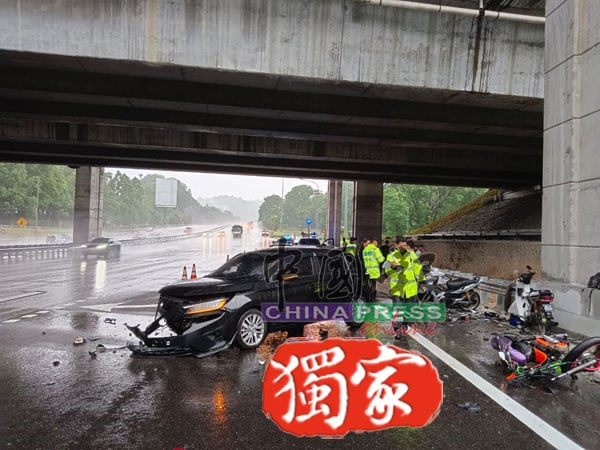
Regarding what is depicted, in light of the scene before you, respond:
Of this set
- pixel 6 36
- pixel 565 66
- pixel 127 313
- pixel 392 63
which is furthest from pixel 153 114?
pixel 565 66

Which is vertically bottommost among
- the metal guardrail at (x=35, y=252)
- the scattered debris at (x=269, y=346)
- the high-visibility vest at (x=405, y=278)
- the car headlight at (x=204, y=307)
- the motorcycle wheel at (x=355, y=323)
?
the metal guardrail at (x=35, y=252)

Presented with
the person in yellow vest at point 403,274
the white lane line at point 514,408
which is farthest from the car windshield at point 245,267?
the white lane line at point 514,408

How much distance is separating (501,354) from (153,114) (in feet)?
40.6

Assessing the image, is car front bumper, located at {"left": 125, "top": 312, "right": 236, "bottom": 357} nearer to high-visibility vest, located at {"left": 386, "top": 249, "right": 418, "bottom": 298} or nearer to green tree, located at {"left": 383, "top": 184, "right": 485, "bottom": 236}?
high-visibility vest, located at {"left": 386, "top": 249, "right": 418, "bottom": 298}

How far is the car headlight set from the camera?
267 inches

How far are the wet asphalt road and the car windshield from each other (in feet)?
4.26

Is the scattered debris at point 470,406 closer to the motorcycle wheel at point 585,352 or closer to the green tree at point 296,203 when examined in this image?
the motorcycle wheel at point 585,352

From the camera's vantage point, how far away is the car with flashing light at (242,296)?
6789 millimetres

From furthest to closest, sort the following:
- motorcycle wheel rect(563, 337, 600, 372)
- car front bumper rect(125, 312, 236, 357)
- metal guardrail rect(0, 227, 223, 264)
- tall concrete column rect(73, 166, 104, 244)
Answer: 1. tall concrete column rect(73, 166, 104, 244)
2. metal guardrail rect(0, 227, 223, 264)
3. car front bumper rect(125, 312, 236, 357)
4. motorcycle wheel rect(563, 337, 600, 372)

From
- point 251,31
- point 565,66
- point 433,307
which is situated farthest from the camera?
point 433,307

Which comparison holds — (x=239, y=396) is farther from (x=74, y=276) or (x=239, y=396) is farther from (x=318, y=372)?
(x=74, y=276)

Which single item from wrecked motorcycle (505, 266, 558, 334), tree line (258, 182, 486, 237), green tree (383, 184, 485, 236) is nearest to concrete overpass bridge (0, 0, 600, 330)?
wrecked motorcycle (505, 266, 558, 334)

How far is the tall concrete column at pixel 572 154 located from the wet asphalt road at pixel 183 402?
6.81 feet

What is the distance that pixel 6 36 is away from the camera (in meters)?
9.12
